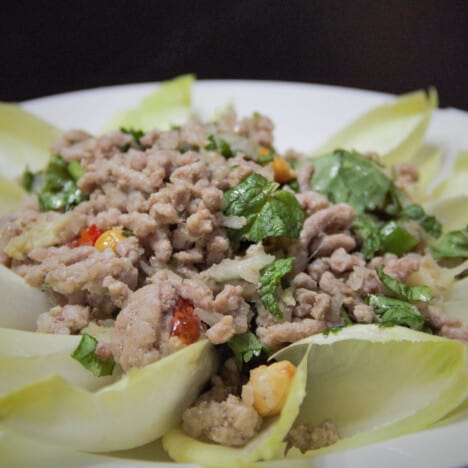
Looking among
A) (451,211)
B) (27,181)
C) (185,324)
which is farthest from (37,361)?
(451,211)

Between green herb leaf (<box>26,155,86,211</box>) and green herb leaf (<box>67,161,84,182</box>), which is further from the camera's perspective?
green herb leaf (<box>67,161,84,182</box>)

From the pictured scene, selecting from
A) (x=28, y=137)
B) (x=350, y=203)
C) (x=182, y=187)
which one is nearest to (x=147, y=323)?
(x=182, y=187)

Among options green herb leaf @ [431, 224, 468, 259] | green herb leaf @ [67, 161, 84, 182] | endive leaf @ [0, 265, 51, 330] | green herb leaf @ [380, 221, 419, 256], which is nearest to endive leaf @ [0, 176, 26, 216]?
green herb leaf @ [67, 161, 84, 182]

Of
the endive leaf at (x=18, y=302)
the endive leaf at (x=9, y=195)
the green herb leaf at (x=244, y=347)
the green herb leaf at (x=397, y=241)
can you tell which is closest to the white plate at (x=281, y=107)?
the endive leaf at (x=9, y=195)

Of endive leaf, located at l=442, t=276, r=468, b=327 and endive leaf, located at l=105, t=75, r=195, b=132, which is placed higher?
endive leaf, located at l=105, t=75, r=195, b=132

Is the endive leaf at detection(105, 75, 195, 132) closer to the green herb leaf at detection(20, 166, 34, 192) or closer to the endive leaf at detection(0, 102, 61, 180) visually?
the endive leaf at detection(0, 102, 61, 180)

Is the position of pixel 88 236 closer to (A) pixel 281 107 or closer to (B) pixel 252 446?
(B) pixel 252 446
